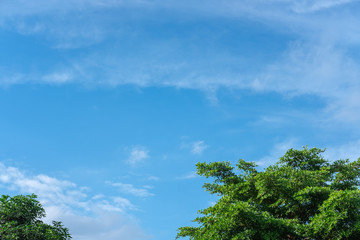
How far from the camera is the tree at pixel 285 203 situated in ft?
58.6

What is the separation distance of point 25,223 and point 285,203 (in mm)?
16916

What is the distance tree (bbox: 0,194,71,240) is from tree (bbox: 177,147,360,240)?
8443 millimetres

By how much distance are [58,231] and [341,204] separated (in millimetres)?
17153

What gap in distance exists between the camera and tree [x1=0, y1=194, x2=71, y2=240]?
808 inches

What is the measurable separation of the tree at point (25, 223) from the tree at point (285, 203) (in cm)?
844

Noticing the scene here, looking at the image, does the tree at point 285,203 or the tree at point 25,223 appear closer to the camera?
the tree at point 285,203

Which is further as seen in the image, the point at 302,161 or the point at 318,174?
the point at 302,161

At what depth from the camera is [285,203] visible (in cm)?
2161

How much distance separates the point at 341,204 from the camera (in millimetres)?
17594

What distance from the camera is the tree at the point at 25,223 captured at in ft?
67.3


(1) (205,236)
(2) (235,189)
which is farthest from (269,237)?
(2) (235,189)

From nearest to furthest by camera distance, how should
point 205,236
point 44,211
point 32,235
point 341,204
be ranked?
point 341,204 < point 205,236 < point 32,235 < point 44,211

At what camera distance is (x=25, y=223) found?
21.6 meters

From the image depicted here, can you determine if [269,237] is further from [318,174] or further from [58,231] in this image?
[58,231]
